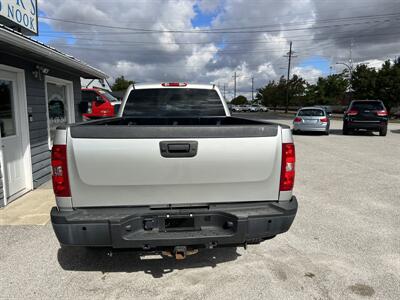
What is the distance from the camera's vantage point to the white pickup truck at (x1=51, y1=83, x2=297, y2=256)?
8.47ft

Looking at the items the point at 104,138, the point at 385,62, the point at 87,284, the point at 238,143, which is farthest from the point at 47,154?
the point at 385,62

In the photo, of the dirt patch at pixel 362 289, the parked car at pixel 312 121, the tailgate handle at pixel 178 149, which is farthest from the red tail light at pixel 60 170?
the parked car at pixel 312 121

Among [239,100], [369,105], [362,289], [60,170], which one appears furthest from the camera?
[239,100]

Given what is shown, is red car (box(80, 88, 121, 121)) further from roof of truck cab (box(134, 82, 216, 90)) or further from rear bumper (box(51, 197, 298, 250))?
rear bumper (box(51, 197, 298, 250))

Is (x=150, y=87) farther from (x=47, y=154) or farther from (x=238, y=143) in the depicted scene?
(x=47, y=154)

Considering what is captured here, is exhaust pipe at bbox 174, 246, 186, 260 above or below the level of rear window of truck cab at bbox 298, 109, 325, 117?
below

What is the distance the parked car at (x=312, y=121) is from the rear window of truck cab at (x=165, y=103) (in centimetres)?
1311

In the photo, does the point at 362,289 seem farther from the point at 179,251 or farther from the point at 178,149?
the point at 178,149

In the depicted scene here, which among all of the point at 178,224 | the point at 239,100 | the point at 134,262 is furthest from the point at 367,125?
the point at 239,100

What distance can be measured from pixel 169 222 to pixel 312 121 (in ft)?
50.2

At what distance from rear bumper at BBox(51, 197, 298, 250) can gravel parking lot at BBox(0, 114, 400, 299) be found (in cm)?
57

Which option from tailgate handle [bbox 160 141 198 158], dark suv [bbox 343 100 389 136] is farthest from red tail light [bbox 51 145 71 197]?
dark suv [bbox 343 100 389 136]

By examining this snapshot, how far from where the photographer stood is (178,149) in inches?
104

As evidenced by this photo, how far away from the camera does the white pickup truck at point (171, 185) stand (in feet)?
8.47
